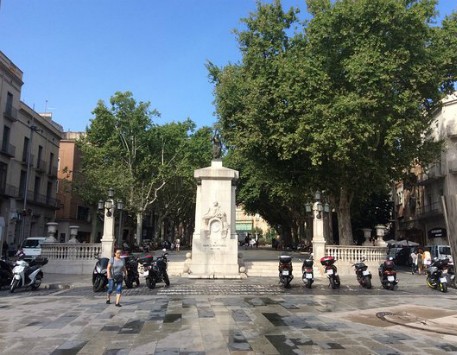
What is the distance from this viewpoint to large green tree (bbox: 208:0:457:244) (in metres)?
21.2

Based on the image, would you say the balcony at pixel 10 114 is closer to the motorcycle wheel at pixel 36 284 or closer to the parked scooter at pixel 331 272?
Result: the motorcycle wheel at pixel 36 284

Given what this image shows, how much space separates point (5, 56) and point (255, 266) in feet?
92.6

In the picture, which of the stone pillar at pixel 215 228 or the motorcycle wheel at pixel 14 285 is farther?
the stone pillar at pixel 215 228

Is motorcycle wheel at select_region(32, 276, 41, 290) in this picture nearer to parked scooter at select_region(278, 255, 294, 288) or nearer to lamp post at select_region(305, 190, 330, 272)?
parked scooter at select_region(278, 255, 294, 288)

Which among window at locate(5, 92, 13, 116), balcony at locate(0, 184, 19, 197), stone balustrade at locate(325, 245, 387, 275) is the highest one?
window at locate(5, 92, 13, 116)

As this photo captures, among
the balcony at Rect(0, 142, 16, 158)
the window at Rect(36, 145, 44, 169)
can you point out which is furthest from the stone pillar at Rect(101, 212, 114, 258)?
the window at Rect(36, 145, 44, 169)

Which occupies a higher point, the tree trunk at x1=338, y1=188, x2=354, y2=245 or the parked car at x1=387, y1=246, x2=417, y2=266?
the tree trunk at x1=338, y1=188, x2=354, y2=245

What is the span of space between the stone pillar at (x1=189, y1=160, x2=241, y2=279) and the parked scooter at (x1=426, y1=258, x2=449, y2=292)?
7.49m

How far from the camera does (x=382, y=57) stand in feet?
68.7

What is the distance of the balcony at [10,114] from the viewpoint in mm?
37616

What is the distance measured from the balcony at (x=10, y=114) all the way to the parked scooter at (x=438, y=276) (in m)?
34.1

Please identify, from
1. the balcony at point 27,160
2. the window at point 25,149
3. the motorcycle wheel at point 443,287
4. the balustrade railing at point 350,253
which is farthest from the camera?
the window at point 25,149

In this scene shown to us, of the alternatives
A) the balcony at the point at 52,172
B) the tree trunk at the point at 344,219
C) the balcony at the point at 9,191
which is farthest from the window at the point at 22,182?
the tree trunk at the point at 344,219

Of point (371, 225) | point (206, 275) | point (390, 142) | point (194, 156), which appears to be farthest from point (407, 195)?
point (206, 275)
